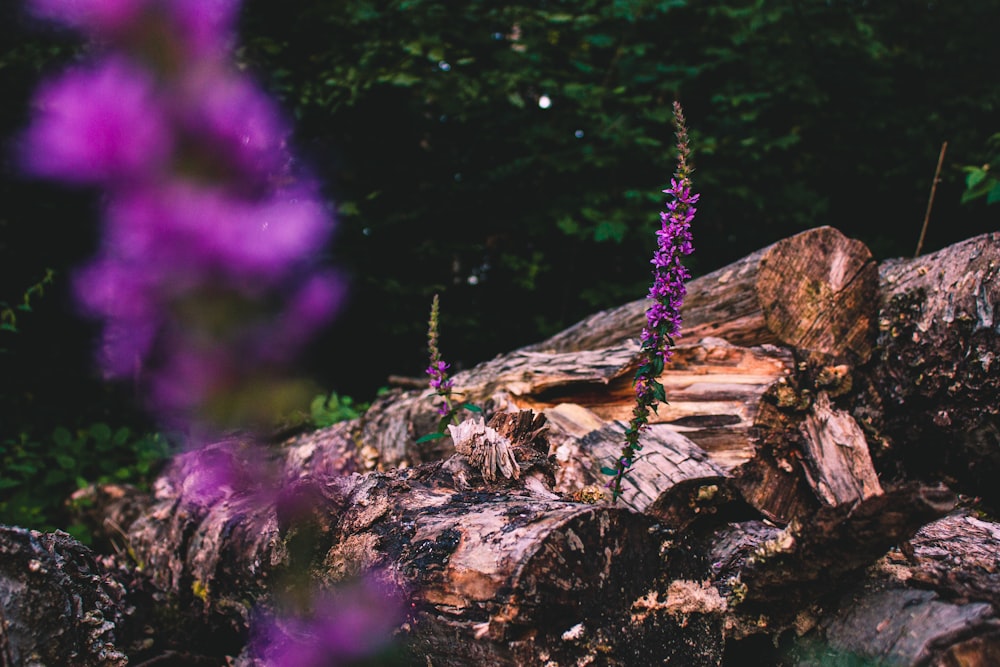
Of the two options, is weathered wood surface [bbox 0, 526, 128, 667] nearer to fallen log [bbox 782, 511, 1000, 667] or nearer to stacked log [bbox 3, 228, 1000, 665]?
stacked log [bbox 3, 228, 1000, 665]

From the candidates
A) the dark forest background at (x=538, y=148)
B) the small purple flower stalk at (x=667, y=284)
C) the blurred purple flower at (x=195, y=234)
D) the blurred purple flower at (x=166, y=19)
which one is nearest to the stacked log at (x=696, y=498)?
the blurred purple flower at (x=195, y=234)

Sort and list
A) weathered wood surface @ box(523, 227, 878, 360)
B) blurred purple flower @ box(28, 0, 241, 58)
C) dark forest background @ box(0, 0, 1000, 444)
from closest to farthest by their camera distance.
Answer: blurred purple flower @ box(28, 0, 241, 58) < weathered wood surface @ box(523, 227, 878, 360) < dark forest background @ box(0, 0, 1000, 444)

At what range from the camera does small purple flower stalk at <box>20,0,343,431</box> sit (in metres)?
0.38

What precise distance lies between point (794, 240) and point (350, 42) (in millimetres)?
3657

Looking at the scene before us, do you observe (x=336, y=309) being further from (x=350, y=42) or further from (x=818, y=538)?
(x=350, y=42)

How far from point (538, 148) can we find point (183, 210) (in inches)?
193

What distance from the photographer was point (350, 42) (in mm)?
4965

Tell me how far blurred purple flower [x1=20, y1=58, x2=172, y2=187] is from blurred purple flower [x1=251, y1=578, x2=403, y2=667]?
823mm

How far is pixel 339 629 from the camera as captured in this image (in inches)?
50.9

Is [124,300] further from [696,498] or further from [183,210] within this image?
[696,498]

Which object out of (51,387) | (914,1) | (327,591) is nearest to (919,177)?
(914,1)

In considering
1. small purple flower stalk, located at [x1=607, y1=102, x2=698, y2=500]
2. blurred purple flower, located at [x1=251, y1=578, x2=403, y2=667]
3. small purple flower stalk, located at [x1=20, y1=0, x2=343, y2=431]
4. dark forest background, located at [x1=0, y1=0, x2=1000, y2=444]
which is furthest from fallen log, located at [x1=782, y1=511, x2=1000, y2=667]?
dark forest background, located at [x1=0, y1=0, x2=1000, y2=444]

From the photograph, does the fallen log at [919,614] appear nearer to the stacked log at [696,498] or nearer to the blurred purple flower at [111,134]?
the stacked log at [696,498]

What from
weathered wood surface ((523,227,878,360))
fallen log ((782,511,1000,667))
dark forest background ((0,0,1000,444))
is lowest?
fallen log ((782,511,1000,667))
